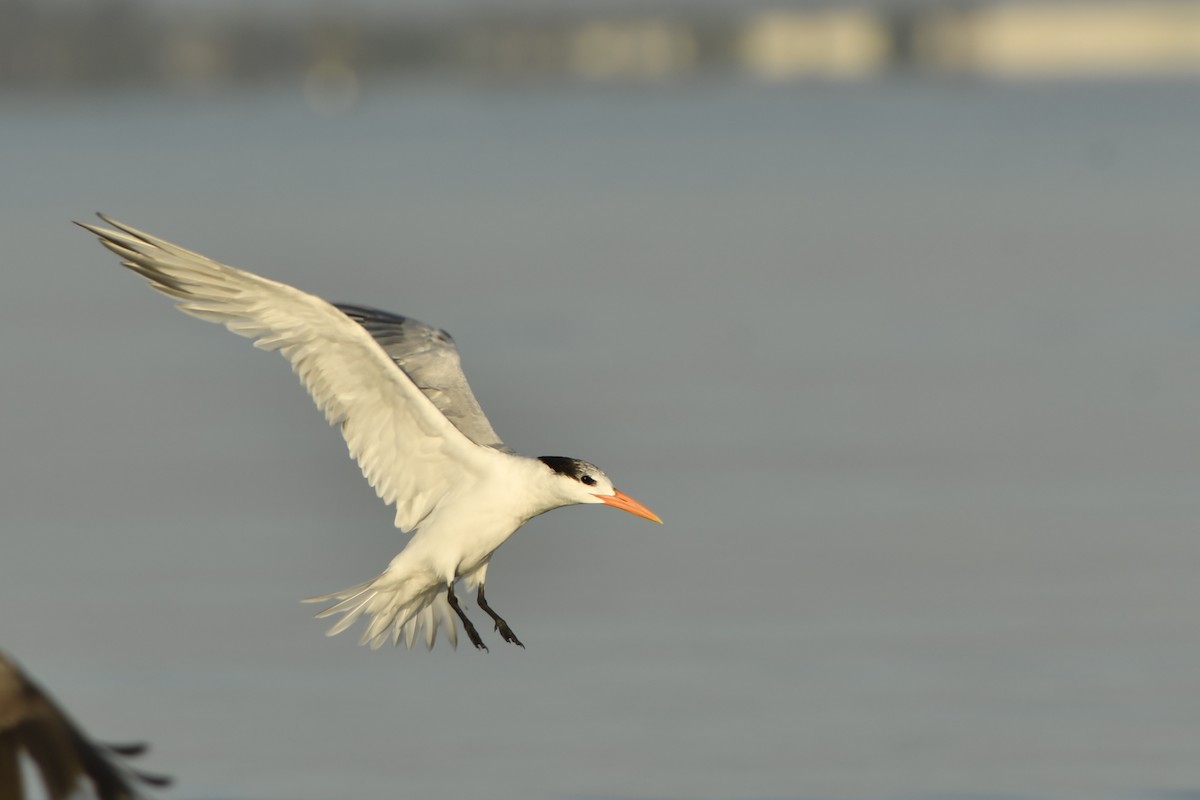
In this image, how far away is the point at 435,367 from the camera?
10.6 m

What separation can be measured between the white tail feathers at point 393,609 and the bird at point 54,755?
357 cm

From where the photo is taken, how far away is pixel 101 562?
12.7 m

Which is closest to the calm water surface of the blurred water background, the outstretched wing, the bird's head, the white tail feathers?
the blurred water background

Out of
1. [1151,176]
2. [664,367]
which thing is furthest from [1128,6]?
[664,367]

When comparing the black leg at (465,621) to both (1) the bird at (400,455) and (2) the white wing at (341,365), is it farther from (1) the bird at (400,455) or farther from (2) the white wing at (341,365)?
(2) the white wing at (341,365)

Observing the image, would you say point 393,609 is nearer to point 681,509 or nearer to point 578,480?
point 578,480

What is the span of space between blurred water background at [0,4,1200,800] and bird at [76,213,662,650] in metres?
0.59

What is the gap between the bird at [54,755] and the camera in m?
5.98

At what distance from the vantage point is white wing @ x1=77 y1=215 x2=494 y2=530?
31.1 ft

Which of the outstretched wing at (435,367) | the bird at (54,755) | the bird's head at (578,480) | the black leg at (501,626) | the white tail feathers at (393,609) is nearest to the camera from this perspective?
the bird at (54,755)

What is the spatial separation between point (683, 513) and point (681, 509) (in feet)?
0.24

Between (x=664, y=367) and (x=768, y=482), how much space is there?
398cm

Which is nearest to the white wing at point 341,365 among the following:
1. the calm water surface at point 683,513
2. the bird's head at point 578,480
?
the bird's head at point 578,480

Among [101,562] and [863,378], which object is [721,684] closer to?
[101,562]
